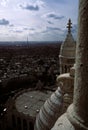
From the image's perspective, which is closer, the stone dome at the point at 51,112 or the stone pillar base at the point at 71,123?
the stone pillar base at the point at 71,123

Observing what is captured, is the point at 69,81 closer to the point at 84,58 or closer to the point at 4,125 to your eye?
the point at 84,58

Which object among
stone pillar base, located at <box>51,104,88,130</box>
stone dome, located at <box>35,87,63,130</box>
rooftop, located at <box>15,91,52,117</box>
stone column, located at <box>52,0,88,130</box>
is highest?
stone column, located at <box>52,0,88,130</box>

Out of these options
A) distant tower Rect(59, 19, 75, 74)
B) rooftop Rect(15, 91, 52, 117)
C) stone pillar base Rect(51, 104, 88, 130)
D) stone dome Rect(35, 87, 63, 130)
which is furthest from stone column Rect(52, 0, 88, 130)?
rooftop Rect(15, 91, 52, 117)

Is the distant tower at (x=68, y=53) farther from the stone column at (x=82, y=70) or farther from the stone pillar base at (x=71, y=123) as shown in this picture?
the stone column at (x=82, y=70)

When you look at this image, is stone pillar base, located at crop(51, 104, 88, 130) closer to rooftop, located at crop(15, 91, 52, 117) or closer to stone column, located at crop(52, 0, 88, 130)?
stone column, located at crop(52, 0, 88, 130)

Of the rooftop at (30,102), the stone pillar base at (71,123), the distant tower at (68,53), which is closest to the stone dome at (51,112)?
the distant tower at (68,53)

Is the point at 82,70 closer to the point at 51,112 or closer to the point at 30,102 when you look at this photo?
the point at 51,112

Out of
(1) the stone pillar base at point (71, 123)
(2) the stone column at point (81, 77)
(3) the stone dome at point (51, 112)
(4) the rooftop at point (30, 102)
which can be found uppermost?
(2) the stone column at point (81, 77)

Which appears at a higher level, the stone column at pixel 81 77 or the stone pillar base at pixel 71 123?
the stone column at pixel 81 77

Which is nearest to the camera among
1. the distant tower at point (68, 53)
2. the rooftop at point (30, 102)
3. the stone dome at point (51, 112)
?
the stone dome at point (51, 112)

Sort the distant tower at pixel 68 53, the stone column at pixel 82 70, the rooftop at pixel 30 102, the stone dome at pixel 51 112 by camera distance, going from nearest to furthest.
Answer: the stone column at pixel 82 70, the stone dome at pixel 51 112, the distant tower at pixel 68 53, the rooftop at pixel 30 102

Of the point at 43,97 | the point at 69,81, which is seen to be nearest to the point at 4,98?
the point at 43,97

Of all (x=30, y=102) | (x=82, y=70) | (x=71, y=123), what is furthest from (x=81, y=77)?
(x=30, y=102)
